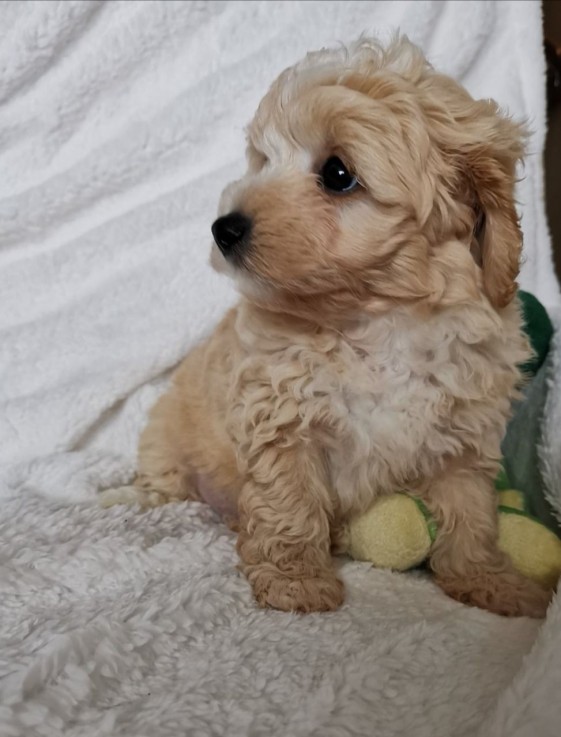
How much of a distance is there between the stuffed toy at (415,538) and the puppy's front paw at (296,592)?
5.8 inches

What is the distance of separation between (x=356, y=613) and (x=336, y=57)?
1.11 meters

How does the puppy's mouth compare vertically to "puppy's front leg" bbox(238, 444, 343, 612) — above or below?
above

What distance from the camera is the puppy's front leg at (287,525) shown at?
1.60 m

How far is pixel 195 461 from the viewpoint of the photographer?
197 cm

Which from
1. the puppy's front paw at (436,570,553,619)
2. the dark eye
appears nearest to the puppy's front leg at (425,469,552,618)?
the puppy's front paw at (436,570,553,619)

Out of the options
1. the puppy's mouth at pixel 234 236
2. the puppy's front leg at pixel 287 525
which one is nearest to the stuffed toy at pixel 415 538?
the puppy's front leg at pixel 287 525

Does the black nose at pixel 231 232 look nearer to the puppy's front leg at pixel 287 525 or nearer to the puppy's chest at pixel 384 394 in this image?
the puppy's chest at pixel 384 394

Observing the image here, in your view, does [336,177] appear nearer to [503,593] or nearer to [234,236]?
[234,236]

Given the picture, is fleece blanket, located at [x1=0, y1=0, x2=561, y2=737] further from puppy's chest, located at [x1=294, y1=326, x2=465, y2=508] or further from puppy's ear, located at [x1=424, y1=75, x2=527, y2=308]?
puppy's ear, located at [x1=424, y1=75, x2=527, y2=308]

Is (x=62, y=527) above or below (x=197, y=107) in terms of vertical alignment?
below

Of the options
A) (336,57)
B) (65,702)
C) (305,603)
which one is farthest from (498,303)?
(65,702)

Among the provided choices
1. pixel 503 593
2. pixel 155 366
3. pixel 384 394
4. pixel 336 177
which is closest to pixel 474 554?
pixel 503 593

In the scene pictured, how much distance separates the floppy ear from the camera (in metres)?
1.53

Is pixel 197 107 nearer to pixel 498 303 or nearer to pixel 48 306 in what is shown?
pixel 48 306
